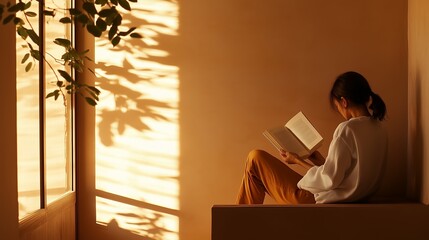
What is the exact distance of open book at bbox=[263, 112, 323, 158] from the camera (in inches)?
105

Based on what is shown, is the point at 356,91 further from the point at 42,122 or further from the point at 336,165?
the point at 42,122

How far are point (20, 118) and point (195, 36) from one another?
1.39 metres

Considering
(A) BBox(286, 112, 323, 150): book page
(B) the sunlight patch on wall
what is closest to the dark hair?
(A) BBox(286, 112, 323, 150): book page

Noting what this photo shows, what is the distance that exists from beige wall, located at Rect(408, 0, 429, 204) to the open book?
20.1 inches

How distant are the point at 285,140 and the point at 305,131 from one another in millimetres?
113

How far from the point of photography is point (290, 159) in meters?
2.74

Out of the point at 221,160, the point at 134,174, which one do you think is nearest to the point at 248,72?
the point at 221,160

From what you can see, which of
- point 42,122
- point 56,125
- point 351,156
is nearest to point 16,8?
point 42,122

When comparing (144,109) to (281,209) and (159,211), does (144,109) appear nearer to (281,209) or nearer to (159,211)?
(159,211)

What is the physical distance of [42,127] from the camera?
258 centimetres

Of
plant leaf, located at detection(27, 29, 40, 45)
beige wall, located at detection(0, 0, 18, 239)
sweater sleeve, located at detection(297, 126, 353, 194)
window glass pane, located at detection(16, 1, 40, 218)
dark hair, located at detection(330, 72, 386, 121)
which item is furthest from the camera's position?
dark hair, located at detection(330, 72, 386, 121)

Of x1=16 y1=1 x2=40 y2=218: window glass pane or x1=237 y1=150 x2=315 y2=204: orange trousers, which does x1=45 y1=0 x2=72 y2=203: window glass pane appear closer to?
x1=16 y1=1 x2=40 y2=218: window glass pane

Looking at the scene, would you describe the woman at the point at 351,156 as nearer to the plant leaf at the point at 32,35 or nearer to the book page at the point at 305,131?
the book page at the point at 305,131

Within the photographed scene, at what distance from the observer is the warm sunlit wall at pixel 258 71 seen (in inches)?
126
